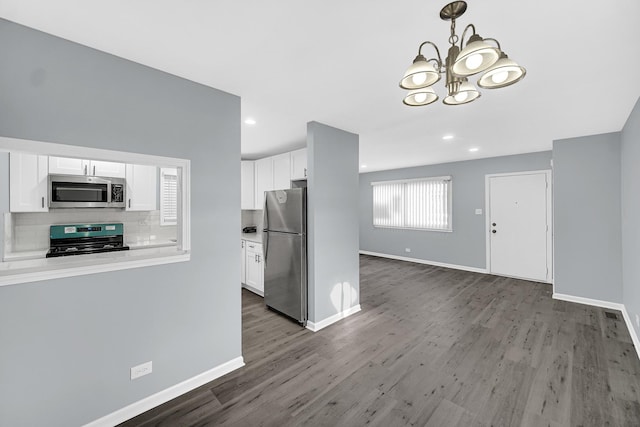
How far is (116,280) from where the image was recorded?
182 cm

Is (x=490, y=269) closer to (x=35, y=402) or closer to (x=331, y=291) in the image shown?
(x=331, y=291)

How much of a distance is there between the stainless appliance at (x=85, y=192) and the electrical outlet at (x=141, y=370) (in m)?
2.17

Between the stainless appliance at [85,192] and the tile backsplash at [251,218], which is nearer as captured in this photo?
the stainless appliance at [85,192]

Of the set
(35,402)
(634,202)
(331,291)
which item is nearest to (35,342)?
(35,402)

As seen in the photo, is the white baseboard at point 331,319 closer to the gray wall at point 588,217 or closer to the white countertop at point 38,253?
the white countertop at point 38,253

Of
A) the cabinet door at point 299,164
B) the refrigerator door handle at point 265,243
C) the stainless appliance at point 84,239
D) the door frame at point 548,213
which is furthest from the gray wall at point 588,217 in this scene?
the stainless appliance at point 84,239

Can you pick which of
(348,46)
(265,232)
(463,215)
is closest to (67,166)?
(265,232)

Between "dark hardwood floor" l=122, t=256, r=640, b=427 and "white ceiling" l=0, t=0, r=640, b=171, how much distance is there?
2.52m

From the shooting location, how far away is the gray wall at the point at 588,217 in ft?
12.1

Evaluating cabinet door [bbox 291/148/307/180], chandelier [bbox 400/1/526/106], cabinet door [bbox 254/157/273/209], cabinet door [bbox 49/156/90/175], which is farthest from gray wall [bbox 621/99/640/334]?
cabinet door [bbox 49/156/90/175]

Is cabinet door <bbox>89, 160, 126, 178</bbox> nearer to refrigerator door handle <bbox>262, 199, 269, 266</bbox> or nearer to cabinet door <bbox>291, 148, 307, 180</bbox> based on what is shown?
refrigerator door handle <bbox>262, 199, 269, 266</bbox>

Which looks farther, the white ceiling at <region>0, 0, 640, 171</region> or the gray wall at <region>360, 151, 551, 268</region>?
the gray wall at <region>360, 151, 551, 268</region>

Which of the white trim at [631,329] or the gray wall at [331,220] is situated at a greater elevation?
the gray wall at [331,220]

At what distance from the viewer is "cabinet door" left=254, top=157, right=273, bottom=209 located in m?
4.58
